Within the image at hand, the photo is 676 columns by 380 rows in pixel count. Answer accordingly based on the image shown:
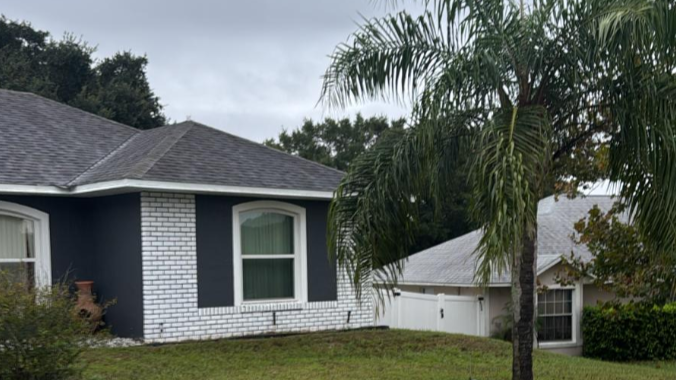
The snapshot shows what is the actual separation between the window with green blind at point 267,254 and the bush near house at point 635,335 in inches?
366

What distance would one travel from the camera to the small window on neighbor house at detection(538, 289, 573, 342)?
20.7 m

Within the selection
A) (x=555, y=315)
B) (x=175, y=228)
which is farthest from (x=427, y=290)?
(x=175, y=228)

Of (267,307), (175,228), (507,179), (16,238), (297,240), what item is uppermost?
(507,179)

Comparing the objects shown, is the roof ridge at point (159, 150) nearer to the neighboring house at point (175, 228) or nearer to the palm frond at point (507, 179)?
the neighboring house at point (175, 228)

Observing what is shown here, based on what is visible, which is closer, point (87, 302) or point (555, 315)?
point (87, 302)

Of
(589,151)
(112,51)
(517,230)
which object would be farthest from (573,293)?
(112,51)

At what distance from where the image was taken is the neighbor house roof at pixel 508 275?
21.6m

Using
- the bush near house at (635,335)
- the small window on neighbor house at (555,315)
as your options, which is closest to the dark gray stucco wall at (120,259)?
the small window on neighbor house at (555,315)

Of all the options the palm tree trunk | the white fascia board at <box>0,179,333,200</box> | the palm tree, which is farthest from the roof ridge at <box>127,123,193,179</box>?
the palm tree trunk

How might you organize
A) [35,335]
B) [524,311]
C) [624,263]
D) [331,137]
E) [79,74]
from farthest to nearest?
[331,137]
[79,74]
[624,263]
[524,311]
[35,335]

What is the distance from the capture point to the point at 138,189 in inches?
485

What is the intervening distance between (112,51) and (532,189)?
2833 centimetres

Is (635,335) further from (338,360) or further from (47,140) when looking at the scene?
(47,140)

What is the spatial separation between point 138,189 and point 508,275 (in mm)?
11664
